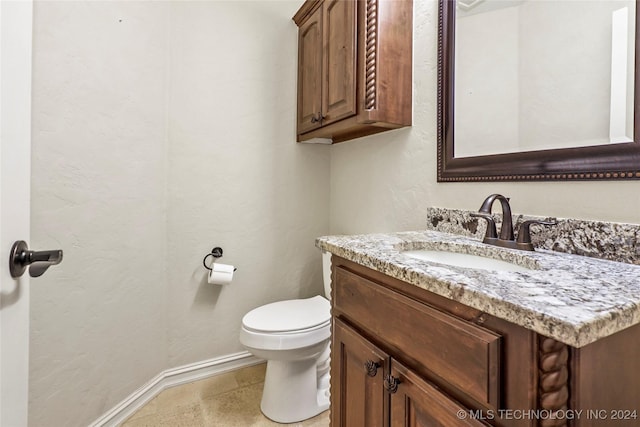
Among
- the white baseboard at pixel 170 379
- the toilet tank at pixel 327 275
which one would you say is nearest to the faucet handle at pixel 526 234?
the toilet tank at pixel 327 275

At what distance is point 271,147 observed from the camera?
1940 mm

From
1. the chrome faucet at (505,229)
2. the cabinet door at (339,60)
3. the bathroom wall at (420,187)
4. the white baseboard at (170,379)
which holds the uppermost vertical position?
the cabinet door at (339,60)

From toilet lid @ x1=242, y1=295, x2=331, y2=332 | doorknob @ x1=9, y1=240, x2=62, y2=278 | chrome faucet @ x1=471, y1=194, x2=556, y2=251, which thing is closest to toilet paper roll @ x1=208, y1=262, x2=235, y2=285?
toilet lid @ x1=242, y1=295, x2=331, y2=332

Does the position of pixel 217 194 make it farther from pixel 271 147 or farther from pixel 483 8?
pixel 483 8

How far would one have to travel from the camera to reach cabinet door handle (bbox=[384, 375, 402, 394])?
694 millimetres

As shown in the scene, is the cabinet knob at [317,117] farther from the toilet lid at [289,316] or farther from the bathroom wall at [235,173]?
the toilet lid at [289,316]

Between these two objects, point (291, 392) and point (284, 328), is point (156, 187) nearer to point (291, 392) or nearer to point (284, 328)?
point (284, 328)

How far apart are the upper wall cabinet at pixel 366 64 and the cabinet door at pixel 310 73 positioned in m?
0.06

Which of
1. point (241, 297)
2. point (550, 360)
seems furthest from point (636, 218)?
point (241, 297)

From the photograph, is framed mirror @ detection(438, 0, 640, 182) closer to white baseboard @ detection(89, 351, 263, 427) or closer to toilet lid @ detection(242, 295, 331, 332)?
toilet lid @ detection(242, 295, 331, 332)

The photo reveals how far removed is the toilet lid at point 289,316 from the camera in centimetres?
142

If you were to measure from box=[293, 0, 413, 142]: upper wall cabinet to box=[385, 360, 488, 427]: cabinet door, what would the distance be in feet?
3.34

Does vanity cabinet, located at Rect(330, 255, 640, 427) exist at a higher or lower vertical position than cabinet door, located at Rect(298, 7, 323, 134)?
lower

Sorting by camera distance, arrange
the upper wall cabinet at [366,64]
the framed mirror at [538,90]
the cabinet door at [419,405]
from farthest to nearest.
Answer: the upper wall cabinet at [366,64]
the framed mirror at [538,90]
the cabinet door at [419,405]
